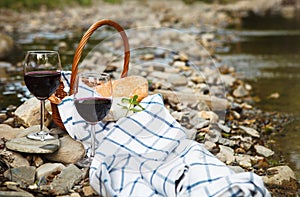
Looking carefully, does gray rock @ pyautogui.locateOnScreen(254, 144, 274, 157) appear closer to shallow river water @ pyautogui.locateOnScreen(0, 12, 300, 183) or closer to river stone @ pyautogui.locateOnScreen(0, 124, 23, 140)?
shallow river water @ pyautogui.locateOnScreen(0, 12, 300, 183)

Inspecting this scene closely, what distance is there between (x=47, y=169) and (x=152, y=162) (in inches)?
18.7

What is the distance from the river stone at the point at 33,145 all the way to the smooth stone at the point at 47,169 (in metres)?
0.06

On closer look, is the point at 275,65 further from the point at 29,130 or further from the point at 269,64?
the point at 29,130

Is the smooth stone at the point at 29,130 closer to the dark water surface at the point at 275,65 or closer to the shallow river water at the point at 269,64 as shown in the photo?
the shallow river water at the point at 269,64

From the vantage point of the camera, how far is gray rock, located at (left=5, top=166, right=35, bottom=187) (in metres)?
2.42

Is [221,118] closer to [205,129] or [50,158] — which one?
[205,129]

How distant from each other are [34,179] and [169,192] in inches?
24.9

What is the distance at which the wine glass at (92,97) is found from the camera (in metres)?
2.42

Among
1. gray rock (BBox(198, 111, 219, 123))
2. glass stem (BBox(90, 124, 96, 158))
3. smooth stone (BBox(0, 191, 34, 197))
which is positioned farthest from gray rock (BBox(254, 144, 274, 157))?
smooth stone (BBox(0, 191, 34, 197))

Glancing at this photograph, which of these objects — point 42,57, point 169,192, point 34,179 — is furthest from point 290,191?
point 42,57

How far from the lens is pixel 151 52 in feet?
19.2

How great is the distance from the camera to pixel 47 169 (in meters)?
2.49

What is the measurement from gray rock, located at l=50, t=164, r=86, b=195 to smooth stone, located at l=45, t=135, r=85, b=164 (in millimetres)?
99

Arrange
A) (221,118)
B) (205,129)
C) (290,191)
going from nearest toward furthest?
1. (290,191)
2. (205,129)
3. (221,118)
